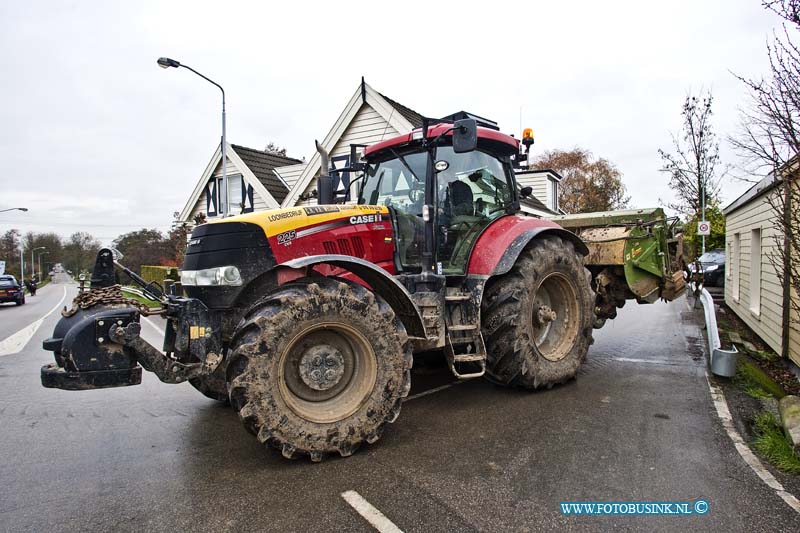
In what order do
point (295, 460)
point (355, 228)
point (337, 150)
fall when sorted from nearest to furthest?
1. point (295, 460)
2. point (355, 228)
3. point (337, 150)

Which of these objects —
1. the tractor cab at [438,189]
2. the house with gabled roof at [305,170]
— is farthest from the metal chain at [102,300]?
the house with gabled roof at [305,170]

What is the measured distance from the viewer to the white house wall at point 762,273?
721 centimetres

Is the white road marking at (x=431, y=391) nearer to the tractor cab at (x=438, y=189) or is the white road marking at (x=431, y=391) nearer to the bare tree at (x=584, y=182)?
the tractor cab at (x=438, y=189)

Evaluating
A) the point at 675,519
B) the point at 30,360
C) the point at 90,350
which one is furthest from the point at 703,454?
the point at 30,360

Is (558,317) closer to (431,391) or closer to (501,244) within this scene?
(501,244)

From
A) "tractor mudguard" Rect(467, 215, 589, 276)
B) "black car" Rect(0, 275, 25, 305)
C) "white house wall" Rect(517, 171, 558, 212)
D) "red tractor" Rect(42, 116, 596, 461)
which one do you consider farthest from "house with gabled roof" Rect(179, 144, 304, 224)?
"tractor mudguard" Rect(467, 215, 589, 276)

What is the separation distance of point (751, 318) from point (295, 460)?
29.0 ft

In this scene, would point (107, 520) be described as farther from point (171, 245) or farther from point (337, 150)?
point (171, 245)

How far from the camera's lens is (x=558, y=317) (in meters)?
6.08

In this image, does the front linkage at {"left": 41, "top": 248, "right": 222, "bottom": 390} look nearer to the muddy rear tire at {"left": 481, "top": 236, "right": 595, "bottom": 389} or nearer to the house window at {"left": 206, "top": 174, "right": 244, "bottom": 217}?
the muddy rear tire at {"left": 481, "top": 236, "right": 595, "bottom": 389}

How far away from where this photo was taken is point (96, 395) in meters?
5.76

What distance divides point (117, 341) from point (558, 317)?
4557 mm

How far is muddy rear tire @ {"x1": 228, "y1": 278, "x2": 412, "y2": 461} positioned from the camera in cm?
345
